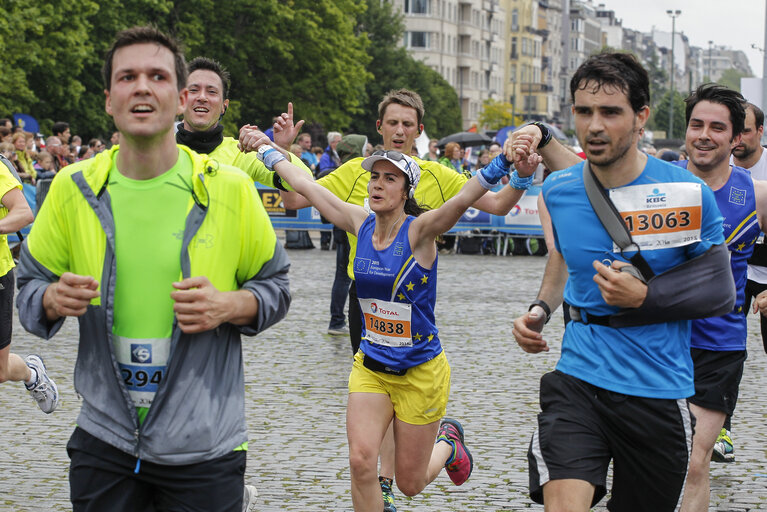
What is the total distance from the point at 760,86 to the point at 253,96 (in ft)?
105

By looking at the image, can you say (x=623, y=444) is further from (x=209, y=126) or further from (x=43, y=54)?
(x=43, y=54)

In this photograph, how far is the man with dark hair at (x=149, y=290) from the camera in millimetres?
3605

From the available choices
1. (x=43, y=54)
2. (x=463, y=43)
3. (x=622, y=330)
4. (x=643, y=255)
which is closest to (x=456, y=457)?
(x=622, y=330)

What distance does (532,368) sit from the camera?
10711mm

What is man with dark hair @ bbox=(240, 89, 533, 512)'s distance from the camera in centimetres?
624

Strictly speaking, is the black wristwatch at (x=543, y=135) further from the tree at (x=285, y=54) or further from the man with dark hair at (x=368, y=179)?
the tree at (x=285, y=54)

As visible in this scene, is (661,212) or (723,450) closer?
(661,212)

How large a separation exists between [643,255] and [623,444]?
0.69m

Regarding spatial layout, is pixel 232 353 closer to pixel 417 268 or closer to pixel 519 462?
Result: pixel 417 268

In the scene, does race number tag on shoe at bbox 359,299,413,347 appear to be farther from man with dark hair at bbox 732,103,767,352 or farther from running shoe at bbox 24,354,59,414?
running shoe at bbox 24,354,59,414

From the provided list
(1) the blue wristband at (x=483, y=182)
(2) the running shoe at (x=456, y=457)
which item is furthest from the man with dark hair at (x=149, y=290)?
(2) the running shoe at (x=456, y=457)

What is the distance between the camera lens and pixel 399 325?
5.70 meters

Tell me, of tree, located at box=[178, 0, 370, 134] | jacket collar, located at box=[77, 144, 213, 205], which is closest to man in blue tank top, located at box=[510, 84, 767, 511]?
jacket collar, located at box=[77, 144, 213, 205]

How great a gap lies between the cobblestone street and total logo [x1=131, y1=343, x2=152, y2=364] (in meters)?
1.91
